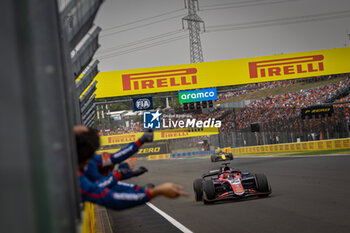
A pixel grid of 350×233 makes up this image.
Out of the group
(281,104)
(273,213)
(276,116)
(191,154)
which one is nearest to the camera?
(273,213)

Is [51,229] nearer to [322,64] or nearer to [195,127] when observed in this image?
[322,64]

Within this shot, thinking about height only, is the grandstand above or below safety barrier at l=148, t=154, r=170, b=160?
above

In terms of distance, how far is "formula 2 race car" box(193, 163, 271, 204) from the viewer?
36.4 feet

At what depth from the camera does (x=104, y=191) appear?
2.15 m

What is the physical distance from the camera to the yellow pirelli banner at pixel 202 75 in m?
25.4

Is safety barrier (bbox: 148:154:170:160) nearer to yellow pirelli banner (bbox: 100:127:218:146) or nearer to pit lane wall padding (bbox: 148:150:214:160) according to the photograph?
pit lane wall padding (bbox: 148:150:214:160)

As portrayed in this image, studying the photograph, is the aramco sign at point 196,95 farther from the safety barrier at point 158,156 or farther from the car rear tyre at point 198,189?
the safety barrier at point 158,156

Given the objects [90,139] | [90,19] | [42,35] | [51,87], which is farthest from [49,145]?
[90,19]

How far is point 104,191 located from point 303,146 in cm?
3128

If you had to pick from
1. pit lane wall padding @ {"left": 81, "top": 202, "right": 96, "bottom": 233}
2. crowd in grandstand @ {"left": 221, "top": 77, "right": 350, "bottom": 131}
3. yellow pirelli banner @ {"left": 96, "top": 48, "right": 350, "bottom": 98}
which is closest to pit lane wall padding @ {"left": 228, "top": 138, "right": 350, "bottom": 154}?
crowd in grandstand @ {"left": 221, "top": 77, "right": 350, "bottom": 131}

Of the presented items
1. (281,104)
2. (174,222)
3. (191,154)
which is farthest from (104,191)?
(191,154)

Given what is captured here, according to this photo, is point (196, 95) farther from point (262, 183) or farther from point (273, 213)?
point (273, 213)

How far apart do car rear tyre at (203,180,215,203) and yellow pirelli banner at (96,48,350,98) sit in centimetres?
1433

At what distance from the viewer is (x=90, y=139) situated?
7.22 ft
